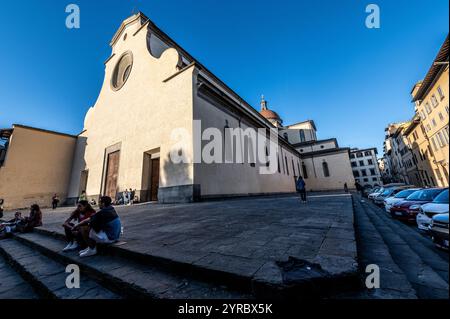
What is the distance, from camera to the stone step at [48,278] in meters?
2.03

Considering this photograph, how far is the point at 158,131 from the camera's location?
41.5 feet

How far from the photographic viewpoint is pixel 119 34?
63.9 feet

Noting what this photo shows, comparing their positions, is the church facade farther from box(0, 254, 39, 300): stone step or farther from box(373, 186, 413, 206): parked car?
box(373, 186, 413, 206): parked car

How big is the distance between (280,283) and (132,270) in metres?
1.80

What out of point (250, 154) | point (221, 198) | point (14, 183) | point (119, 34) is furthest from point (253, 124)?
point (14, 183)

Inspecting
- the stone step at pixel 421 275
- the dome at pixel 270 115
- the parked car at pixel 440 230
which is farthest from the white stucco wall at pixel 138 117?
the dome at pixel 270 115

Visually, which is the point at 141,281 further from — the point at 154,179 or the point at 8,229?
the point at 154,179

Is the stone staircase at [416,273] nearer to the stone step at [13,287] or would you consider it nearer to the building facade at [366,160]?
the building facade at [366,160]

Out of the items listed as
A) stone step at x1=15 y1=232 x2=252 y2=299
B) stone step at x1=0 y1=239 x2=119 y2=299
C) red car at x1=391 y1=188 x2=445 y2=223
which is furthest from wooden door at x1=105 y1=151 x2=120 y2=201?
red car at x1=391 y1=188 x2=445 y2=223

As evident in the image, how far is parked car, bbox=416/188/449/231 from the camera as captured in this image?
709mm

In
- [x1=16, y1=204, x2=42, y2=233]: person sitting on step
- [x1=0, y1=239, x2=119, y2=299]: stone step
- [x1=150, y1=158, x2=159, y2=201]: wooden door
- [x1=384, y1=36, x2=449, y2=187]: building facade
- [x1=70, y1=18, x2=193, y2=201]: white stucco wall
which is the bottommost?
[x1=0, y1=239, x2=119, y2=299]: stone step

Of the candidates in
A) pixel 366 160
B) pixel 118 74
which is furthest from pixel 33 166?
pixel 366 160

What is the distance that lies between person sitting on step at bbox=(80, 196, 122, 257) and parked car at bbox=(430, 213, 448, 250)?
12.1 feet

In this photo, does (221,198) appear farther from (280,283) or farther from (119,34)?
(119,34)
